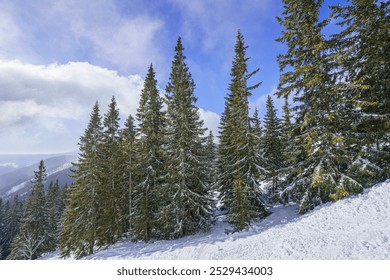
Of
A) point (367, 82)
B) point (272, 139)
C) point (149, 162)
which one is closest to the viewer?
point (367, 82)

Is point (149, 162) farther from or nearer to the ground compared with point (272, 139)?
nearer to the ground

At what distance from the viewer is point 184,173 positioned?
21.7 metres

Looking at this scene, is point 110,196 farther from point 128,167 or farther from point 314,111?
point 314,111

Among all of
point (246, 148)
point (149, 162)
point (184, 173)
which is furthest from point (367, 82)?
point (149, 162)

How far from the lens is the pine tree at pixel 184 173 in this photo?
21219 mm

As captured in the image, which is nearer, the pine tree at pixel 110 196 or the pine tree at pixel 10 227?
the pine tree at pixel 110 196

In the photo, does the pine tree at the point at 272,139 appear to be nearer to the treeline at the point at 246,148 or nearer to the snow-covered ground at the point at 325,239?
the treeline at the point at 246,148

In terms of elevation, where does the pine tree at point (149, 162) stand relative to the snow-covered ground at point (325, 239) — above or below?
above

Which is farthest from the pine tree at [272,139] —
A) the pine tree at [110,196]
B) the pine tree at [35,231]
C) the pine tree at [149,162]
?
the pine tree at [35,231]

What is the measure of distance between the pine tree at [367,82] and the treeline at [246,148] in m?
0.06

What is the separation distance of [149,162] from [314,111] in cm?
1550

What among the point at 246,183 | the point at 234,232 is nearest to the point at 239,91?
the point at 246,183

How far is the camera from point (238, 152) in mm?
22172

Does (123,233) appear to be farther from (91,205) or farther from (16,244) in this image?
(16,244)
